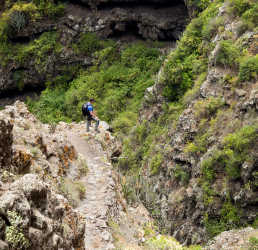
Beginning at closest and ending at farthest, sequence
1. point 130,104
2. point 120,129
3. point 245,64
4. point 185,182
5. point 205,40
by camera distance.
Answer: point 245,64
point 185,182
point 205,40
point 120,129
point 130,104

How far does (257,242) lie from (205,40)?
1071 cm

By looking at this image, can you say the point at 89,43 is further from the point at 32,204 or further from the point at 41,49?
the point at 32,204

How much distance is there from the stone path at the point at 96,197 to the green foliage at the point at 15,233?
2624 mm

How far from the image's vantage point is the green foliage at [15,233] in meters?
2.43

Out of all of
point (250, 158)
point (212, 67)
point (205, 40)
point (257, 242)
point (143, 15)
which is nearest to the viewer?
point (257, 242)

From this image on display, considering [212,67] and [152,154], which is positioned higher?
[212,67]

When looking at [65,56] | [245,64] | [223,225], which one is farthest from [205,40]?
[65,56]

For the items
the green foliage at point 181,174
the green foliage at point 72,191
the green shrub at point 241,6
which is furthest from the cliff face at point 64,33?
the green foliage at point 72,191

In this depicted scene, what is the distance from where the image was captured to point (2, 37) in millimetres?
24828

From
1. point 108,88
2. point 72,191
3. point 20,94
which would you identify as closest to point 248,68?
point 72,191

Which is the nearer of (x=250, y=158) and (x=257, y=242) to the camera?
(x=257, y=242)

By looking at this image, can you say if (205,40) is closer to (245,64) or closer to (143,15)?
(245,64)

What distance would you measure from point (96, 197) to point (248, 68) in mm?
6933

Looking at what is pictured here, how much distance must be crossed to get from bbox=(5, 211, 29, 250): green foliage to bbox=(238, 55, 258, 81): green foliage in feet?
29.9
